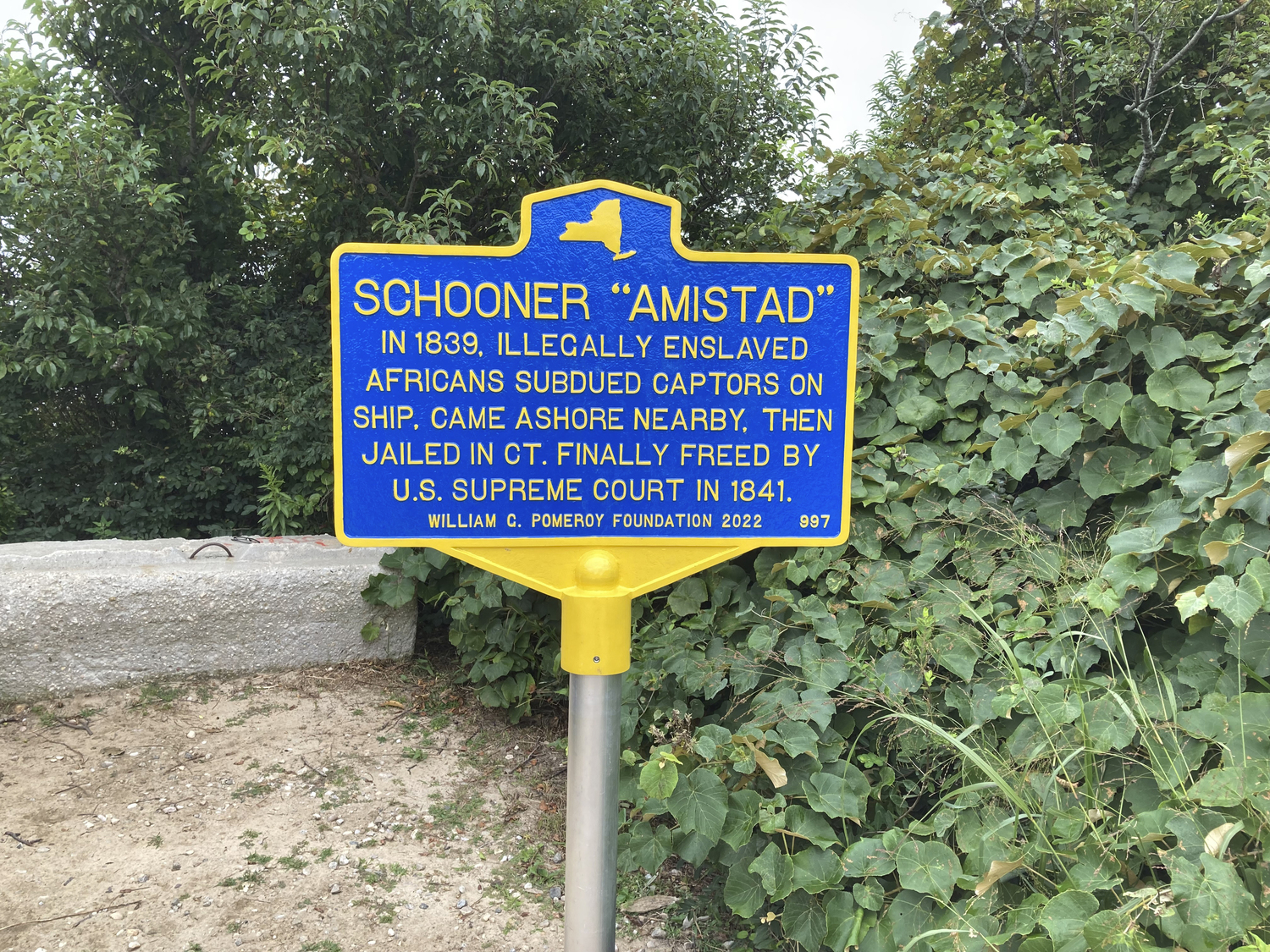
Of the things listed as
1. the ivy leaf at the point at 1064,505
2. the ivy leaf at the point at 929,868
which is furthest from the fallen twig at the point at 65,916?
the ivy leaf at the point at 1064,505

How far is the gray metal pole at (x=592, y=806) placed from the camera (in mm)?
1710

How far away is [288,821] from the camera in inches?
110

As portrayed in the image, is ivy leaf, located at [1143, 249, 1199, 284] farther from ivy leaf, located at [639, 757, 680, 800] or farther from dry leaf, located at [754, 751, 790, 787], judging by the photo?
ivy leaf, located at [639, 757, 680, 800]

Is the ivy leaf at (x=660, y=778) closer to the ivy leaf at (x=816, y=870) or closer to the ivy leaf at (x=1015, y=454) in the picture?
the ivy leaf at (x=816, y=870)

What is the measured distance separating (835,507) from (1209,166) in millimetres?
3384

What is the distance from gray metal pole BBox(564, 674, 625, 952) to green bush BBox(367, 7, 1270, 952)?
20 centimetres

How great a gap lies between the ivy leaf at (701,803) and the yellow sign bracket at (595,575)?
476mm

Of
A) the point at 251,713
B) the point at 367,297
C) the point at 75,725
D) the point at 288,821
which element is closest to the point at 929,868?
the point at 367,297

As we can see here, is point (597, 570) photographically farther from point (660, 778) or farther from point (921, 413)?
point (921, 413)

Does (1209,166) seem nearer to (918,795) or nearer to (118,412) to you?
(918,795)

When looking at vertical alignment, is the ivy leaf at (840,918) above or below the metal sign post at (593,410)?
below

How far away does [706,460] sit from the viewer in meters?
1.68

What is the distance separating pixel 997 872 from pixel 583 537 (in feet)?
3.58

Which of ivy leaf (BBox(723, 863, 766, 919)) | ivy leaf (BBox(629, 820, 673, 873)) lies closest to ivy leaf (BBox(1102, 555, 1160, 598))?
ivy leaf (BBox(723, 863, 766, 919))
